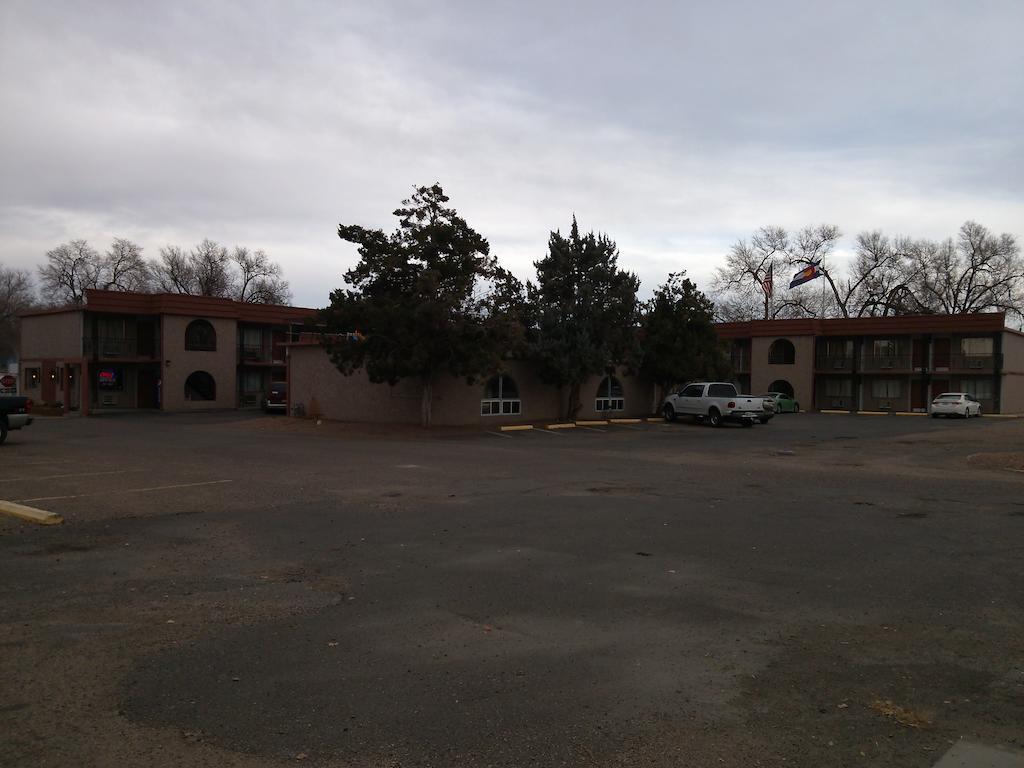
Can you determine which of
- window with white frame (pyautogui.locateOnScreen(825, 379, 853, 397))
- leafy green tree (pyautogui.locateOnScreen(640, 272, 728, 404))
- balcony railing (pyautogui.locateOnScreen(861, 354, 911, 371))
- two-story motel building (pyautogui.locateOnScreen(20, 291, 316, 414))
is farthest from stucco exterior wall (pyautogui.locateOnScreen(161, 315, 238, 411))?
balcony railing (pyautogui.locateOnScreen(861, 354, 911, 371))

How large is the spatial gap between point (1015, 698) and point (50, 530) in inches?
392

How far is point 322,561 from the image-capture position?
820 cm

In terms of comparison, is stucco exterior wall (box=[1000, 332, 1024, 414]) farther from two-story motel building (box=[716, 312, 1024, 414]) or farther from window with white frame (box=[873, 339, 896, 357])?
window with white frame (box=[873, 339, 896, 357])

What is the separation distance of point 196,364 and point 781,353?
3877cm

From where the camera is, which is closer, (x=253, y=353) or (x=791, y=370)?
(x=253, y=353)

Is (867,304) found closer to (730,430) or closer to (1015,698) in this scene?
(730,430)

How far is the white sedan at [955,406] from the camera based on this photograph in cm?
4278

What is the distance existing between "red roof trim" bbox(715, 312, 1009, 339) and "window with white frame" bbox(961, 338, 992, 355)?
134cm

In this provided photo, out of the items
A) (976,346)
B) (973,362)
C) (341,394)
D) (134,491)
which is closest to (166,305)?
(341,394)

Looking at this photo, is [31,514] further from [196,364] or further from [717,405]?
[196,364]

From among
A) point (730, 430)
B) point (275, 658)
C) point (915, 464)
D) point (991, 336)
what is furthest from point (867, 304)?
point (275, 658)

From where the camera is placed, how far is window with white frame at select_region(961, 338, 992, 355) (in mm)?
49750

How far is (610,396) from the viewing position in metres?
39.1

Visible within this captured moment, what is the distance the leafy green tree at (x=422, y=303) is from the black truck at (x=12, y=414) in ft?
31.2
